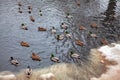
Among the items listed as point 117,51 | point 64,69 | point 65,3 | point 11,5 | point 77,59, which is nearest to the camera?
point 64,69

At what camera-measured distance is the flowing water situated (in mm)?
24094

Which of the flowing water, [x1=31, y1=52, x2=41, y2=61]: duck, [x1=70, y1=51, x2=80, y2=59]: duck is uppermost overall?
the flowing water

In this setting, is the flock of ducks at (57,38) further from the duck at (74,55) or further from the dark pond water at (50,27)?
the dark pond water at (50,27)

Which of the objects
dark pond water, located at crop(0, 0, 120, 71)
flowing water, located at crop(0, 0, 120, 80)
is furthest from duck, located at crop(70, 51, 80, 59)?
dark pond water, located at crop(0, 0, 120, 71)

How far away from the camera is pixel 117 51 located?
89.8 ft

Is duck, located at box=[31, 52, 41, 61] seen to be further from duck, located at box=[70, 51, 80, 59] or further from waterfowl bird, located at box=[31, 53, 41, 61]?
duck, located at box=[70, 51, 80, 59]

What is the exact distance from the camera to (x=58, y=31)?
29.3m

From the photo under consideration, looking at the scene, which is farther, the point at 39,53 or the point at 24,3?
the point at 24,3

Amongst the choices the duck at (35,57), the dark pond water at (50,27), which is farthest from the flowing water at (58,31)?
the duck at (35,57)

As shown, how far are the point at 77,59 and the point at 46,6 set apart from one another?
12428 mm

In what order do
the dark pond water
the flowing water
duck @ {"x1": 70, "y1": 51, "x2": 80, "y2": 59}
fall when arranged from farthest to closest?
duck @ {"x1": 70, "y1": 51, "x2": 80, "y2": 59}
the dark pond water
the flowing water

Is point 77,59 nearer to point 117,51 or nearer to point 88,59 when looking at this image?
point 88,59

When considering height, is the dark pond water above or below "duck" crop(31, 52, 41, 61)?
above

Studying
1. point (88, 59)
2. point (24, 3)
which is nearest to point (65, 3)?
point (24, 3)
